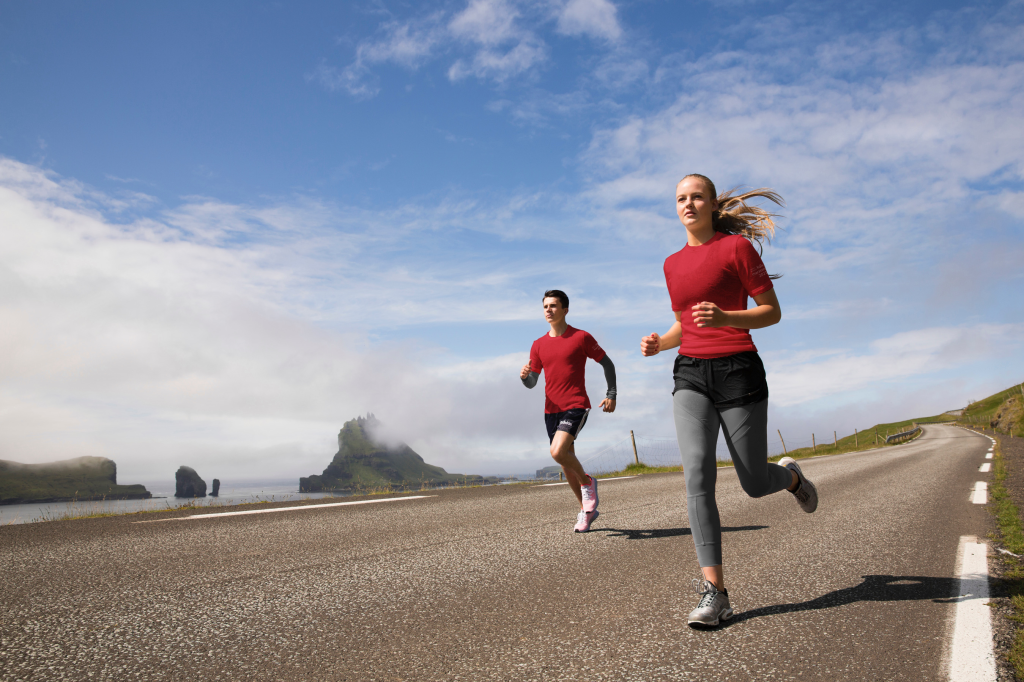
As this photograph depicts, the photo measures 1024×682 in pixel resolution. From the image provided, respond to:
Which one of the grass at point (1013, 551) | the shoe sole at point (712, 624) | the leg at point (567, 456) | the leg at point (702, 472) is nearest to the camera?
the grass at point (1013, 551)

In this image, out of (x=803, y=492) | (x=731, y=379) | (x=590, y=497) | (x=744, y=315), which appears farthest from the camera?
(x=590, y=497)

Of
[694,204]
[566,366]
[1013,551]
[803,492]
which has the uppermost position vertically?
[694,204]

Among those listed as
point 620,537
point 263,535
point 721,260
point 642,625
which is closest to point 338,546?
point 263,535

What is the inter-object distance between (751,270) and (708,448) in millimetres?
927

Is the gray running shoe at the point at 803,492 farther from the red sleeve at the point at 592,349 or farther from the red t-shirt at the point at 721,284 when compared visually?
the red sleeve at the point at 592,349

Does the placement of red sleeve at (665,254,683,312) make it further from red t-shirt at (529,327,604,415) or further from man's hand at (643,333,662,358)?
red t-shirt at (529,327,604,415)

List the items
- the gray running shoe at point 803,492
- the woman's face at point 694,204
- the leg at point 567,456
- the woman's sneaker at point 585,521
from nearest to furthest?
1. the woman's face at point 694,204
2. the gray running shoe at point 803,492
3. the woman's sneaker at point 585,521
4. the leg at point 567,456

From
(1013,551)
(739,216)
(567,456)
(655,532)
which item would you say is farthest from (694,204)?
(1013,551)

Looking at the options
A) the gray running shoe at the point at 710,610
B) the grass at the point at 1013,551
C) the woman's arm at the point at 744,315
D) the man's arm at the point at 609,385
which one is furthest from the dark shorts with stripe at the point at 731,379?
the man's arm at the point at 609,385

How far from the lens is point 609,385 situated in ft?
18.5

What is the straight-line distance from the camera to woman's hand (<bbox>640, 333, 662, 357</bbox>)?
3.18 meters

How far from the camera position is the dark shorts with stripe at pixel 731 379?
9.68ft

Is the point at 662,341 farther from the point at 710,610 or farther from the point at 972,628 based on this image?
the point at 972,628

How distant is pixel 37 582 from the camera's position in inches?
141
